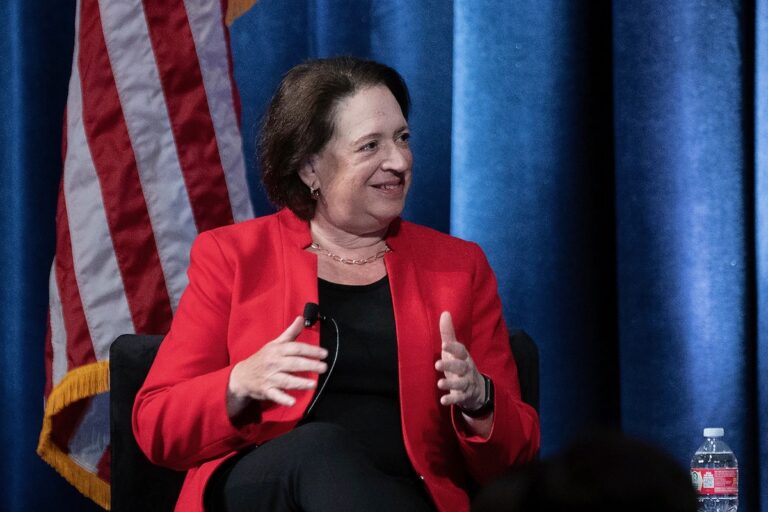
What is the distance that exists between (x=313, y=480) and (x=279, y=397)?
138 millimetres

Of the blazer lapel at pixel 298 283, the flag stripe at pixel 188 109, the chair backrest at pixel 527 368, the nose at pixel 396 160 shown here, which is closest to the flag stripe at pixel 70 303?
the flag stripe at pixel 188 109

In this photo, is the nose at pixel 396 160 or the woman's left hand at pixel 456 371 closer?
the woman's left hand at pixel 456 371

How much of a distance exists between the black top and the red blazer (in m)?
0.03

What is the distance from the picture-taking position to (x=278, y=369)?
5.38 feet

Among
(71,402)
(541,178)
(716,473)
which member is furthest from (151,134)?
(716,473)

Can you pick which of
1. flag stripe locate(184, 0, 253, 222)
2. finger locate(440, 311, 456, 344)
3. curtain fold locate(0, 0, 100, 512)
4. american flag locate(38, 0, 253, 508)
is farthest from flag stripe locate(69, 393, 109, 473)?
finger locate(440, 311, 456, 344)

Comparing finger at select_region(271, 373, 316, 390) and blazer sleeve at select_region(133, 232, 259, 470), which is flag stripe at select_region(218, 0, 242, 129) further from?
finger at select_region(271, 373, 316, 390)

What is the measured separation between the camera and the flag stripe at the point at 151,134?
2646 mm

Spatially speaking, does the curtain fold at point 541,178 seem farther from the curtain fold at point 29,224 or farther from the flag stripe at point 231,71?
the curtain fold at point 29,224

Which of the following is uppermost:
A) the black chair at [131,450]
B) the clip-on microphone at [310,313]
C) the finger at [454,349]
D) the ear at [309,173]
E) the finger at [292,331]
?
the ear at [309,173]

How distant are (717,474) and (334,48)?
4.74 feet

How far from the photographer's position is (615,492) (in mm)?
781

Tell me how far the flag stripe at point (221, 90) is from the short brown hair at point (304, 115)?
0.59 metres

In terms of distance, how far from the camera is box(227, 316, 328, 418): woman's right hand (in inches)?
63.9
